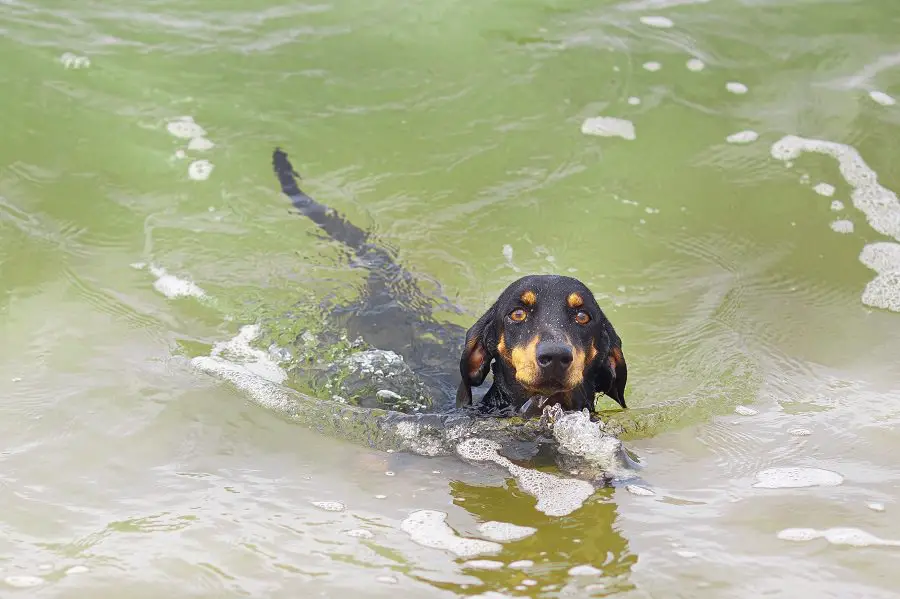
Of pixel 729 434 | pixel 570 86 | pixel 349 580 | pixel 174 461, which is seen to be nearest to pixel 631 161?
pixel 570 86

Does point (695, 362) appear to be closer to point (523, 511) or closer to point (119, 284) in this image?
point (523, 511)

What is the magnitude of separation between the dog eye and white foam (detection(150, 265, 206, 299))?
2.29 m

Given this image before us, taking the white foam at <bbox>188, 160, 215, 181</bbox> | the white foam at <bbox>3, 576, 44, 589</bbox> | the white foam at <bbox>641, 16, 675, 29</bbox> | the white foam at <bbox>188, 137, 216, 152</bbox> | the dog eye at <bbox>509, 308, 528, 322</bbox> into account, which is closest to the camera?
the white foam at <bbox>3, 576, 44, 589</bbox>

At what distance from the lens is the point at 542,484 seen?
4012 millimetres

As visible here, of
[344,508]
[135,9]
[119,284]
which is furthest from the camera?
[135,9]

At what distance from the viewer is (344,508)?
3648 mm

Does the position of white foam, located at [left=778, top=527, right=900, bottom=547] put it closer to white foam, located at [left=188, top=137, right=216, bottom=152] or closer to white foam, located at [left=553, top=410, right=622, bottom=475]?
white foam, located at [left=553, top=410, right=622, bottom=475]

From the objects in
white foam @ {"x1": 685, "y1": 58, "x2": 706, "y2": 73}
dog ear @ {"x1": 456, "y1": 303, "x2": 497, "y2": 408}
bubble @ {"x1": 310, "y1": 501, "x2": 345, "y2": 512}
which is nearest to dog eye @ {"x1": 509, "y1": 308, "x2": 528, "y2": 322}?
dog ear @ {"x1": 456, "y1": 303, "x2": 497, "y2": 408}

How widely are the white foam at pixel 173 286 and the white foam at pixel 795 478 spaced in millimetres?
3488

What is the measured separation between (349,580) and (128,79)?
570cm

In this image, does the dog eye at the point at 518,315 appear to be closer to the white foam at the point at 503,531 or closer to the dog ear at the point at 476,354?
the dog ear at the point at 476,354

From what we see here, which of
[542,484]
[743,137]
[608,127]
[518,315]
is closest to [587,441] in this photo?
[542,484]

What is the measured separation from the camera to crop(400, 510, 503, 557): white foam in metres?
3.37

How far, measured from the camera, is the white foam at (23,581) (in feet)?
9.85
